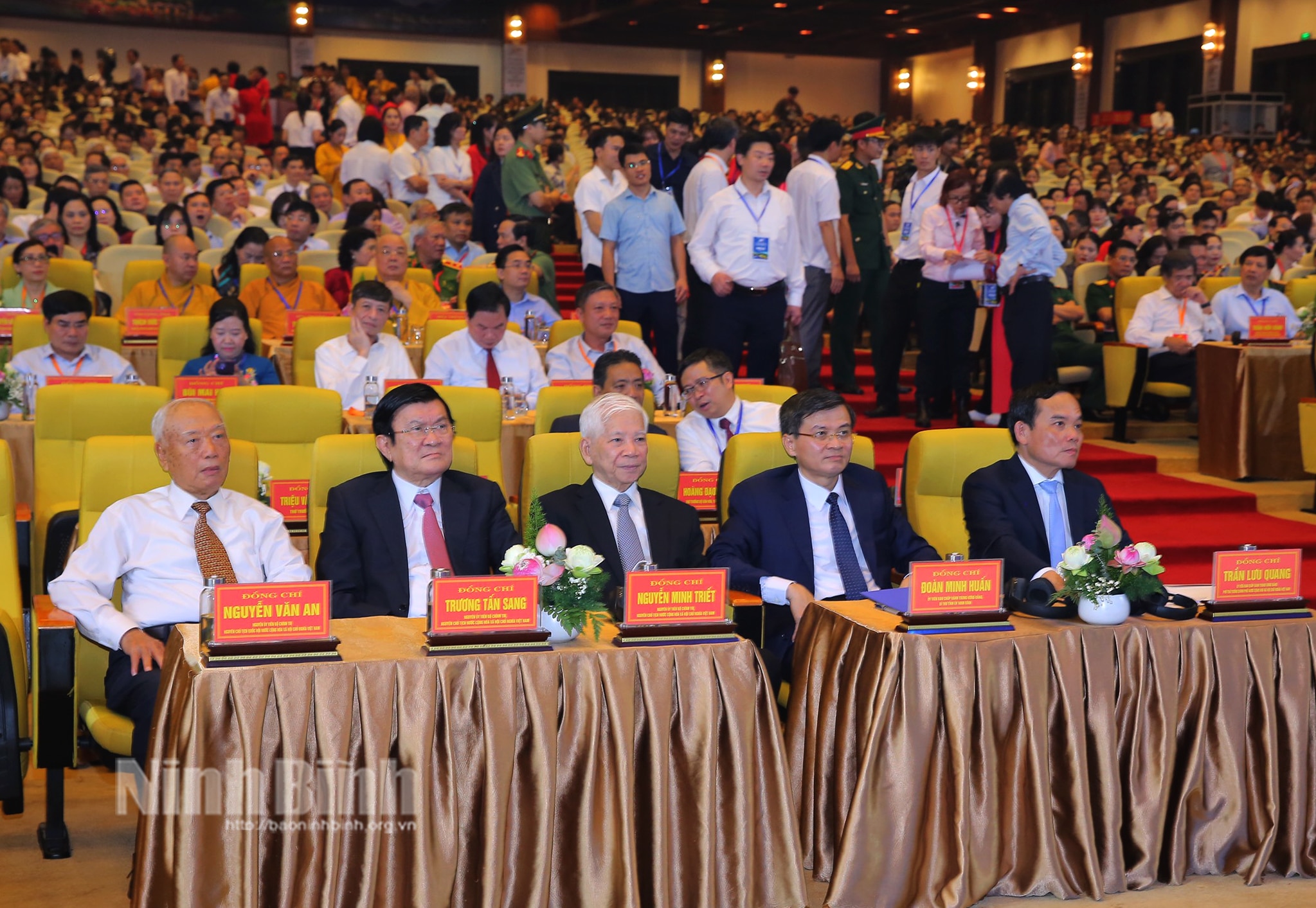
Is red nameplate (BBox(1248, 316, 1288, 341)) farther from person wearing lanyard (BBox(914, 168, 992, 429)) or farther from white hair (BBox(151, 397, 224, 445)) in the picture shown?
white hair (BBox(151, 397, 224, 445))

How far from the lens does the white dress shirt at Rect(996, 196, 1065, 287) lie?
20.6 feet

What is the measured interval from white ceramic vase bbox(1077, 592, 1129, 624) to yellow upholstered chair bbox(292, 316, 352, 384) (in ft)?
12.6

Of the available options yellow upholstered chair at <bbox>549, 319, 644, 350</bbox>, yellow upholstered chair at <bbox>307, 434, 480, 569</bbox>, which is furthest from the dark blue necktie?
yellow upholstered chair at <bbox>549, 319, 644, 350</bbox>

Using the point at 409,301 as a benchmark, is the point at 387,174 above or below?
above

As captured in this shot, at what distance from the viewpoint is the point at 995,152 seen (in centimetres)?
812

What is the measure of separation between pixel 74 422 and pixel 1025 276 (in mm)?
4322

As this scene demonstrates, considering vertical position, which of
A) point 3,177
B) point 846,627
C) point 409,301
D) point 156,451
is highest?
point 3,177

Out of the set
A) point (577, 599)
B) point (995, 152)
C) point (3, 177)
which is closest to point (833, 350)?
point (995, 152)

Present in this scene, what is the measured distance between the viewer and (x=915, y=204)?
695cm

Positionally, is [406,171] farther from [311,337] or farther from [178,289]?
[311,337]

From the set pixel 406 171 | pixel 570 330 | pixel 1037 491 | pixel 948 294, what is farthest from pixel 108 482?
pixel 406 171

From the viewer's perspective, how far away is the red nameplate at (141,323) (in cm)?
635

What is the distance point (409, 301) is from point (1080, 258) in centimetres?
471

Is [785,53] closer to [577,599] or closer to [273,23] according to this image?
[273,23]
